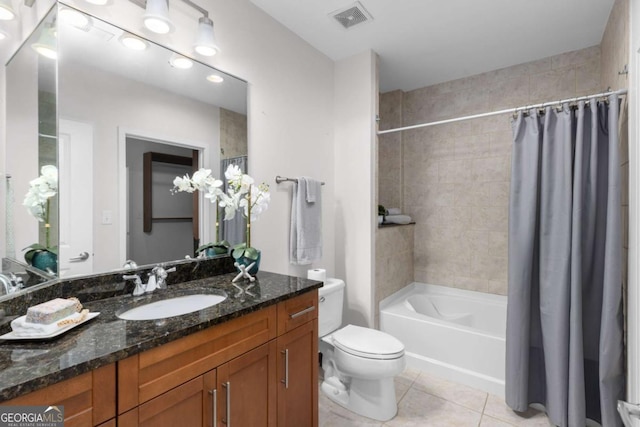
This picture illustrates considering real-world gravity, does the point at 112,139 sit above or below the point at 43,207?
above

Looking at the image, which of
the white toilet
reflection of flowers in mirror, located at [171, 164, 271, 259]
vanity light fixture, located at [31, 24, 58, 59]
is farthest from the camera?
the white toilet

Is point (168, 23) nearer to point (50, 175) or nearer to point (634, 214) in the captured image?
point (50, 175)

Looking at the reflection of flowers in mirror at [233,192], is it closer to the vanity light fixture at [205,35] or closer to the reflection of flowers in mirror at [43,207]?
the reflection of flowers in mirror at [43,207]

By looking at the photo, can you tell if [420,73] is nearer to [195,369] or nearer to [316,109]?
[316,109]

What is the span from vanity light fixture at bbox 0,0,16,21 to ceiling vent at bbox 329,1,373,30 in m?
1.62

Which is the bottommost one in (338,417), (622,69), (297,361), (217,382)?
(338,417)

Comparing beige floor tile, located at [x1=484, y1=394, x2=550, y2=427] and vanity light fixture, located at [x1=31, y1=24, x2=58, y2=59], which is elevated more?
vanity light fixture, located at [x1=31, y1=24, x2=58, y2=59]

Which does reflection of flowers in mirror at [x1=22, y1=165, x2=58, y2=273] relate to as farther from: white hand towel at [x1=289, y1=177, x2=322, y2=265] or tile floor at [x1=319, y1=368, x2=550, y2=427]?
tile floor at [x1=319, y1=368, x2=550, y2=427]

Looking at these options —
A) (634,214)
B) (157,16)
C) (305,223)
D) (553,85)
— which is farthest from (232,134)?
(553,85)

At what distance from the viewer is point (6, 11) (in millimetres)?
994

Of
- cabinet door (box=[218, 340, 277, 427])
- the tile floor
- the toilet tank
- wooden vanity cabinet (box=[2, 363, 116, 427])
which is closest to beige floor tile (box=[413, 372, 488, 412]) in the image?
the tile floor

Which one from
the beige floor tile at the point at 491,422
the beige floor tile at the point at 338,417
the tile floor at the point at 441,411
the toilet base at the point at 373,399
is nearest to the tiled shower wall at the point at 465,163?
the tile floor at the point at 441,411

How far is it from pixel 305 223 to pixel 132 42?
139cm

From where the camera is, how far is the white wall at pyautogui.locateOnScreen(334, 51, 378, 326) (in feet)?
8.18
